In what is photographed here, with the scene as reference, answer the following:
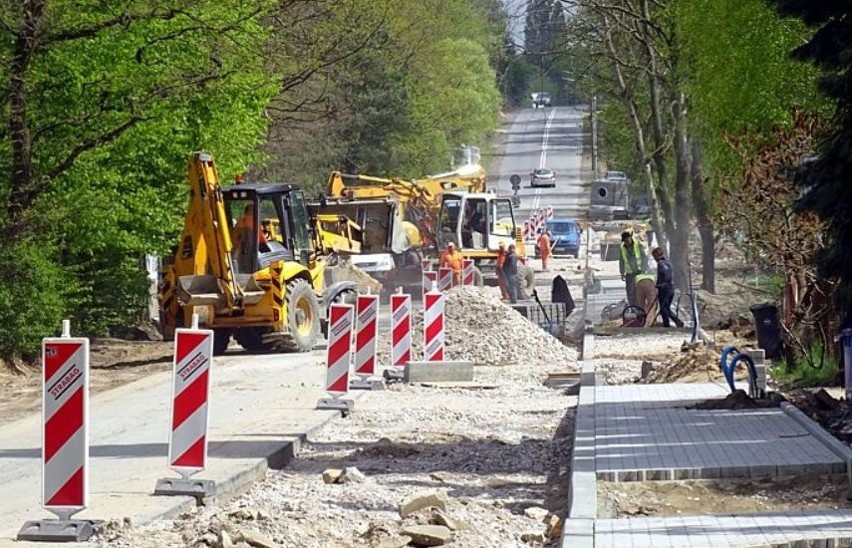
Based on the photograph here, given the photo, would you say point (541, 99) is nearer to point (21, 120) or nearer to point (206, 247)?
point (206, 247)

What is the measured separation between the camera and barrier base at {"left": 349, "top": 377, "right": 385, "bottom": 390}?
71.4 ft

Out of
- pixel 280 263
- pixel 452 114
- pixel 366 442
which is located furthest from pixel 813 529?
pixel 452 114

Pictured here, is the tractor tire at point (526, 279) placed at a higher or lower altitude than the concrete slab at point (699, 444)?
lower

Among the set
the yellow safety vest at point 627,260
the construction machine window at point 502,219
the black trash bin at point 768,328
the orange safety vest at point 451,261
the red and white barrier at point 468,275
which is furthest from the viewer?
the construction machine window at point 502,219

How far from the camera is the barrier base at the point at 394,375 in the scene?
913 inches

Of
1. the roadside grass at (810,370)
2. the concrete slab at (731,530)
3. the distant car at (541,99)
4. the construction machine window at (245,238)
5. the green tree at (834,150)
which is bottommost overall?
the roadside grass at (810,370)

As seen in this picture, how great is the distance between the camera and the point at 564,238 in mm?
76938

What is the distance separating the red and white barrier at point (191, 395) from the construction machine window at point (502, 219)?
38749 millimetres

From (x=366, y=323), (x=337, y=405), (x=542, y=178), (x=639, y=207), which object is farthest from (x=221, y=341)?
(x=542, y=178)

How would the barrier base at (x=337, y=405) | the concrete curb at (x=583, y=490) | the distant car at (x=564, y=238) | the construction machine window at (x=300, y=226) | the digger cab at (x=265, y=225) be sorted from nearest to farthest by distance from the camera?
1. the concrete curb at (x=583, y=490)
2. the barrier base at (x=337, y=405)
3. the digger cab at (x=265, y=225)
4. the construction machine window at (x=300, y=226)
5. the distant car at (x=564, y=238)

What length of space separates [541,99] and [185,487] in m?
151

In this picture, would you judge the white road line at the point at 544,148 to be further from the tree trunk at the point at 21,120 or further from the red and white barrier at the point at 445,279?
the tree trunk at the point at 21,120

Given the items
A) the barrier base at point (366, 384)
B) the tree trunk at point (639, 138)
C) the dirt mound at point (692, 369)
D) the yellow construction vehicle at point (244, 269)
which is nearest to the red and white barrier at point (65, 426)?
the barrier base at point (366, 384)

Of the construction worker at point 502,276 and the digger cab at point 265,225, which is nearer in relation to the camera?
the digger cab at point 265,225
